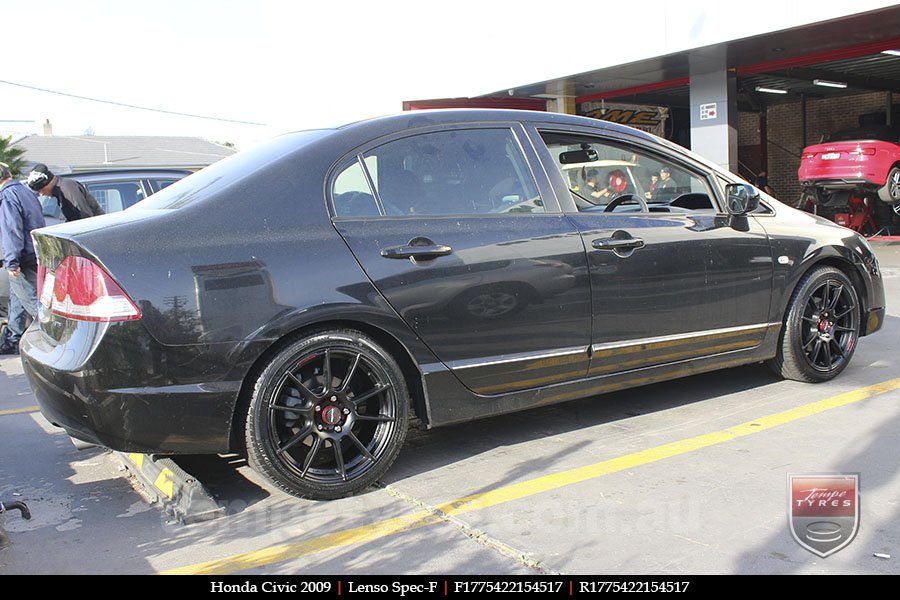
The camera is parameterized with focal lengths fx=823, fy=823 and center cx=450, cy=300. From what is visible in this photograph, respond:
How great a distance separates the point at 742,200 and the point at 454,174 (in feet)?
5.73

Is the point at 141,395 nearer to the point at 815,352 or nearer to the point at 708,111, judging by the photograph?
the point at 815,352

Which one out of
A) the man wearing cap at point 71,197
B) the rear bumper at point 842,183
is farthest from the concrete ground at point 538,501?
the rear bumper at point 842,183

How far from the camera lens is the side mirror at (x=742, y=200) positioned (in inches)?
179

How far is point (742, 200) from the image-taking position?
179 inches

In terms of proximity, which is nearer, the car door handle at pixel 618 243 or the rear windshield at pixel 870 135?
the car door handle at pixel 618 243

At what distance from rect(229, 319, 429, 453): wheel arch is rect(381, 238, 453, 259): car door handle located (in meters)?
0.32

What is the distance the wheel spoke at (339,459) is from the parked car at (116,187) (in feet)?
17.9

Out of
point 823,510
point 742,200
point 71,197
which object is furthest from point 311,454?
point 71,197

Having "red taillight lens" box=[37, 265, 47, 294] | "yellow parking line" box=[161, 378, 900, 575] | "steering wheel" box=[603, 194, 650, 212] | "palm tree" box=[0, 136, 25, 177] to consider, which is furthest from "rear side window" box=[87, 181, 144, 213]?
"palm tree" box=[0, 136, 25, 177]

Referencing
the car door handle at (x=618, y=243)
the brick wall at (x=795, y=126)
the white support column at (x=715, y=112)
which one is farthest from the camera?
the brick wall at (x=795, y=126)

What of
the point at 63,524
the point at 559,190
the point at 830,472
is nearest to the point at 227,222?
the point at 63,524

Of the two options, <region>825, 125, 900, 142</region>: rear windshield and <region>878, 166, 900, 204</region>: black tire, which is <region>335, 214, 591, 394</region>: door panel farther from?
<region>825, 125, 900, 142</region>: rear windshield

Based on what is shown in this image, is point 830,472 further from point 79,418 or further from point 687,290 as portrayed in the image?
point 79,418

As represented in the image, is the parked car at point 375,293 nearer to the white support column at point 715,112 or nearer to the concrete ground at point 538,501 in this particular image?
the concrete ground at point 538,501
